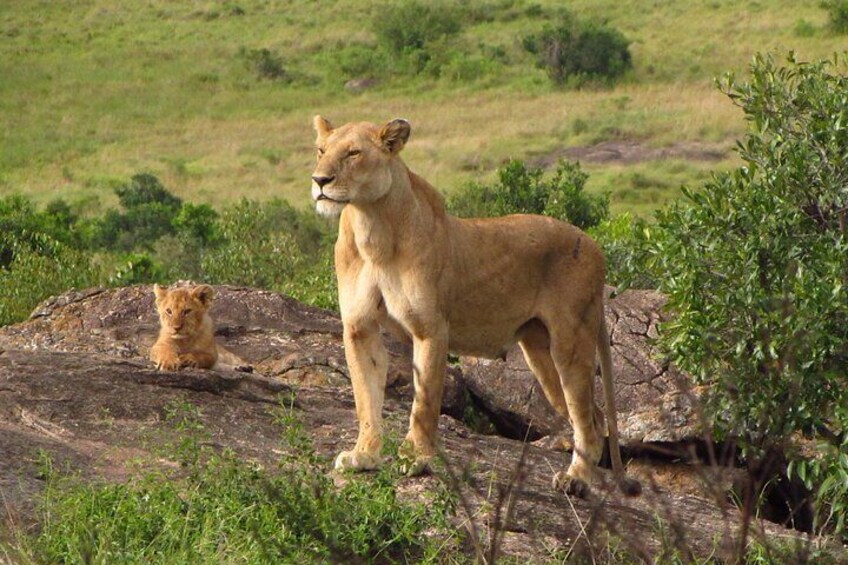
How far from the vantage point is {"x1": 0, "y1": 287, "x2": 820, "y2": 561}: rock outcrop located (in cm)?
776

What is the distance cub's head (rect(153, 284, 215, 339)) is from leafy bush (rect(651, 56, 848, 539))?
2.53 metres

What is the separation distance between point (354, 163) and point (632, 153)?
101ft

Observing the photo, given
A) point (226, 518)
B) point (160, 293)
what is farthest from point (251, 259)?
point (226, 518)

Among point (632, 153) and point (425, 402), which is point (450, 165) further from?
point (425, 402)

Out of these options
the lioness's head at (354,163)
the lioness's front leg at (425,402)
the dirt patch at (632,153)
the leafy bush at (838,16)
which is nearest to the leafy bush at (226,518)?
the lioness's front leg at (425,402)

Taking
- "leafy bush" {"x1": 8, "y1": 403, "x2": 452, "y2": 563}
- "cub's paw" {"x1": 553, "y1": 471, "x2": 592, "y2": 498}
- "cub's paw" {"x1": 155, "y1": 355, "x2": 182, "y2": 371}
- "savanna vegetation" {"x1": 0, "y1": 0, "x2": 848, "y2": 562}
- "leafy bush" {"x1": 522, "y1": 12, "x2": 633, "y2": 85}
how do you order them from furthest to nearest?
"leafy bush" {"x1": 522, "y1": 12, "x2": 633, "y2": 85} → "cub's paw" {"x1": 155, "y1": 355, "x2": 182, "y2": 371} → "savanna vegetation" {"x1": 0, "y1": 0, "x2": 848, "y2": 562} → "cub's paw" {"x1": 553, "y1": 471, "x2": 592, "y2": 498} → "leafy bush" {"x1": 8, "y1": 403, "x2": 452, "y2": 563}

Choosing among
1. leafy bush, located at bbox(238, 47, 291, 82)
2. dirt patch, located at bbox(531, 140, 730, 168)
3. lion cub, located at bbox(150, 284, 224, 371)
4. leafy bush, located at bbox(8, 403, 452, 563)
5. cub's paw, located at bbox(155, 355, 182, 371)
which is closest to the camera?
leafy bush, located at bbox(8, 403, 452, 563)

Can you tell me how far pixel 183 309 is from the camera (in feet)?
33.0

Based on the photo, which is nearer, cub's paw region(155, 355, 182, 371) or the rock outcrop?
the rock outcrop

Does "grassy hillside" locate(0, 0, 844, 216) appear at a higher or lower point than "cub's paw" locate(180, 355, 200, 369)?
lower

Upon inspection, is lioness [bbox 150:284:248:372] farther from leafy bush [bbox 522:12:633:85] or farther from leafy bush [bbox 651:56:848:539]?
leafy bush [bbox 522:12:633:85]

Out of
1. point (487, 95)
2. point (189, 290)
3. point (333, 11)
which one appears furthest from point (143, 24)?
point (189, 290)

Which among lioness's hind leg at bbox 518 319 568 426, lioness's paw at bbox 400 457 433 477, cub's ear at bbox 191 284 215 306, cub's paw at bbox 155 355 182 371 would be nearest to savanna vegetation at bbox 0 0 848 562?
lioness's paw at bbox 400 457 433 477

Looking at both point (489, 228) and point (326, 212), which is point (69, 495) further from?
point (489, 228)
